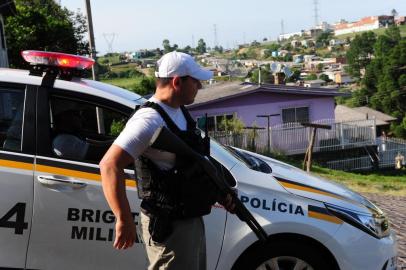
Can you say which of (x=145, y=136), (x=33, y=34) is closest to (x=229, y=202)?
(x=145, y=136)

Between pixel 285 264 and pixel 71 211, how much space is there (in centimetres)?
146

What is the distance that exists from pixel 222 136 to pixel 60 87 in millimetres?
18062

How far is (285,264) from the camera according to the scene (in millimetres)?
3576

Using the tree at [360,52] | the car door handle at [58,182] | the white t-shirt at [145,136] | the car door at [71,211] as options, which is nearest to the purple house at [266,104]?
the car door at [71,211]

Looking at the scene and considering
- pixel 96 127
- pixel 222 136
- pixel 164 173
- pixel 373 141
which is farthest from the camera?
pixel 373 141

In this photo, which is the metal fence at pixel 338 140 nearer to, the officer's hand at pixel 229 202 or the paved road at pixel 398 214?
the paved road at pixel 398 214

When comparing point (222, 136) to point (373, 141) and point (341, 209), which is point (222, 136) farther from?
point (341, 209)

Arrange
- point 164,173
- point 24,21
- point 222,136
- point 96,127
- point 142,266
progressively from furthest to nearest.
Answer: point 24,21, point 222,136, point 96,127, point 142,266, point 164,173

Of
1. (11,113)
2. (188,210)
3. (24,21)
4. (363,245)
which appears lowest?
(363,245)

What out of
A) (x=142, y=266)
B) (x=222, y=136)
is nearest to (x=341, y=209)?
(x=142, y=266)

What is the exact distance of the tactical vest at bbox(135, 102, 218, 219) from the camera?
252cm

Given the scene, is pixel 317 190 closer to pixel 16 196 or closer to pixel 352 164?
pixel 16 196

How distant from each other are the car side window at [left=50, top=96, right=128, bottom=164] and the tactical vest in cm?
76

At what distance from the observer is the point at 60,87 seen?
3.59m
